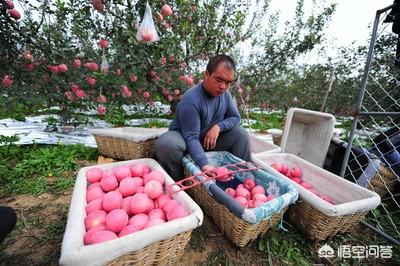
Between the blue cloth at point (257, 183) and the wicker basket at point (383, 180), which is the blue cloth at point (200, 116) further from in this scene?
the wicker basket at point (383, 180)

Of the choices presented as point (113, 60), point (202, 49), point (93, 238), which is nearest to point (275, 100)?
point (202, 49)

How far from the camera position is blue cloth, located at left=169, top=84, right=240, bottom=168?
1.31 m

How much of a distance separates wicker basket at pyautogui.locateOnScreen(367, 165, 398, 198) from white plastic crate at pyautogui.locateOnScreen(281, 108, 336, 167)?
0.38m

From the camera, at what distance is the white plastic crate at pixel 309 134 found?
1757 millimetres

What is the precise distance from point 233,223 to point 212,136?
2.05 ft

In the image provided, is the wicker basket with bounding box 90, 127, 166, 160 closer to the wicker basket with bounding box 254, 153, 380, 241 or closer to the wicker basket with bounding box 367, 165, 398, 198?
the wicker basket with bounding box 254, 153, 380, 241

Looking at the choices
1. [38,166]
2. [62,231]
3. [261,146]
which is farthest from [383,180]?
[38,166]

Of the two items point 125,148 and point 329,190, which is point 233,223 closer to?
point 329,190

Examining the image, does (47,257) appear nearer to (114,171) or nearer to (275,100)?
(114,171)

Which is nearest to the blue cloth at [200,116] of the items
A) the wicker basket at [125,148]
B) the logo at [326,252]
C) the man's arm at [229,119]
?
the man's arm at [229,119]

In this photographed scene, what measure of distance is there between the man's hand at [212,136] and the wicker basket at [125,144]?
53 cm

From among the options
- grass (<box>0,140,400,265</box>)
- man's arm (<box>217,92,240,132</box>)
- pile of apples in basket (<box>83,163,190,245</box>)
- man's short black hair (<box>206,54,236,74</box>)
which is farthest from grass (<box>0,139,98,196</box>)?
man's short black hair (<box>206,54,236,74</box>)

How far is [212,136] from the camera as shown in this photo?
145 centimetres

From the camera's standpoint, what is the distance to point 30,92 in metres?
1.95
